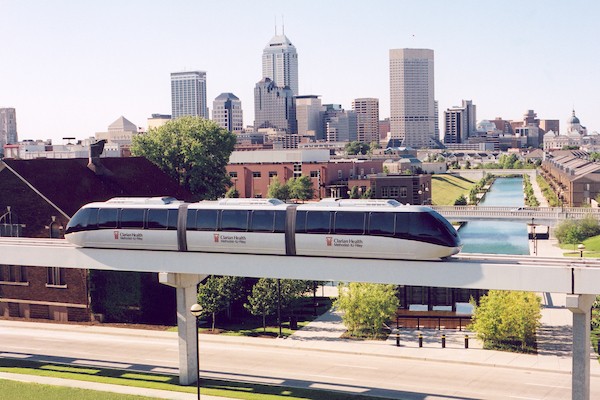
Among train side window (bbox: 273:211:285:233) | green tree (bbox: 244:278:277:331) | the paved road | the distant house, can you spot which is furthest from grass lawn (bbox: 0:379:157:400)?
the distant house

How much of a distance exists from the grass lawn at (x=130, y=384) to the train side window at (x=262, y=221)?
294 inches

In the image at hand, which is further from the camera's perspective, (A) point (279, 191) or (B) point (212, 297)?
(A) point (279, 191)

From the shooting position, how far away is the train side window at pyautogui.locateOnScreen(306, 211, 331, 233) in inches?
Result: 1415

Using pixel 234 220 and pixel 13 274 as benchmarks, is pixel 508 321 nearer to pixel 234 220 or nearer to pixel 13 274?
pixel 234 220

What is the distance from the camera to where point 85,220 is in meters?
41.4

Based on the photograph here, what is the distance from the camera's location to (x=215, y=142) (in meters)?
95.2

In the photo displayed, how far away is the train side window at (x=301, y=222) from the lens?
36375mm

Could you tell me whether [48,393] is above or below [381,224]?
below

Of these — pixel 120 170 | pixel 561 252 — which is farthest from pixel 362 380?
pixel 561 252

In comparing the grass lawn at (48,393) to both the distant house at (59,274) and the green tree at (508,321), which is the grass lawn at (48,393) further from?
the green tree at (508,321)

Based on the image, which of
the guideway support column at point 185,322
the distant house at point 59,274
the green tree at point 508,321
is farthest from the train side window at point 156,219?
the green tree at point 508,321

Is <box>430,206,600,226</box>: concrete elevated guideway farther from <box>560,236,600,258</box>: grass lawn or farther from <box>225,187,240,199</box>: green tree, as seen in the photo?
<box>225,187,240,199</box>: green tree

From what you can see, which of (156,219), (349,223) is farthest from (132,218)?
(349,223)

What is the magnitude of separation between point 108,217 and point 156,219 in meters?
2.97
